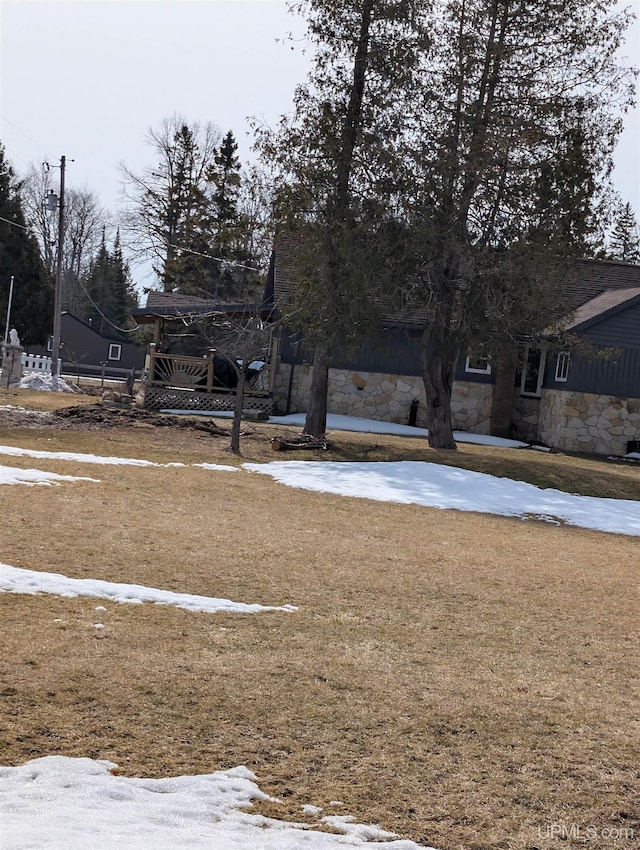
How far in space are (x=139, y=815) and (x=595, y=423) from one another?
25.6 metres

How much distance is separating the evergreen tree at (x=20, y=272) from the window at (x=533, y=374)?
1127 inches

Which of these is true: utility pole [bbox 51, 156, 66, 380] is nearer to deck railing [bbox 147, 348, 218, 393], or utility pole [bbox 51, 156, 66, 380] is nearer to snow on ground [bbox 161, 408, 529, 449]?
deck railing [bbox 147, 348, 218, 393]

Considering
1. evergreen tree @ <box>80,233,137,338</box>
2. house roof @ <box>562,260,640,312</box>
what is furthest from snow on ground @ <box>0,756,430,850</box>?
evergreen tree @ <box>80,233,137,338</box>

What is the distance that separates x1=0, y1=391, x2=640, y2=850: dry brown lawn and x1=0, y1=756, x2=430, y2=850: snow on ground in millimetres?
147

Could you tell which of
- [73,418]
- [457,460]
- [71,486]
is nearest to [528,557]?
[71,486]

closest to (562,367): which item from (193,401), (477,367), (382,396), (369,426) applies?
(477,367)

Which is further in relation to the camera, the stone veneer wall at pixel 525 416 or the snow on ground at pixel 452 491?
the stone veneer wall at pixel 525 416

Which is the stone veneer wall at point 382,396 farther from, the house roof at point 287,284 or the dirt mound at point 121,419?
the dirt mound at point 121,419

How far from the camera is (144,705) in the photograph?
16.0 feet

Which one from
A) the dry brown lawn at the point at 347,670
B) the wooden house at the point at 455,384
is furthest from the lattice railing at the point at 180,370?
the dry brown lawn at the point at 347,670

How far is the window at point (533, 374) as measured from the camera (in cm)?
2974

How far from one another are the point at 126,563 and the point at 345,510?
223 inches

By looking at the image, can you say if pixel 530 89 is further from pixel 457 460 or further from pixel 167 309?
pixel 167 309

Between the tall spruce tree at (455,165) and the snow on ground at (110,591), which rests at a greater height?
the tall spruce tree at (455,165)
